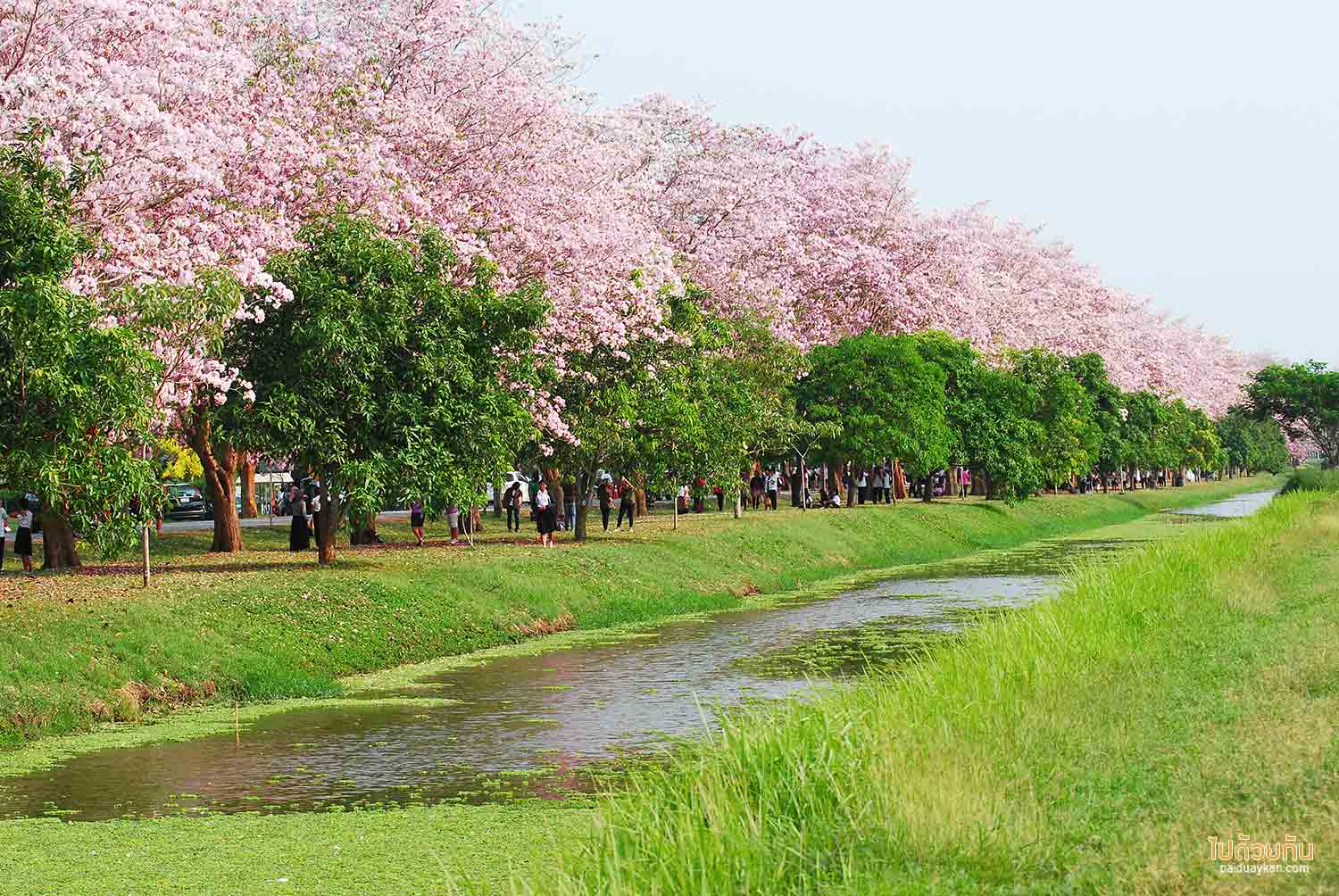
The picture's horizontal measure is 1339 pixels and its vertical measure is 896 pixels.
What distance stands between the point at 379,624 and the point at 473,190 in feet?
39.2

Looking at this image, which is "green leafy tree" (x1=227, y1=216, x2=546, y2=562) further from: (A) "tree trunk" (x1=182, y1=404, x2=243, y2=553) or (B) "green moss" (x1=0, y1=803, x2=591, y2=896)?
(B) "green moss" (x1=0, y1=803, x2=591, y2=896)

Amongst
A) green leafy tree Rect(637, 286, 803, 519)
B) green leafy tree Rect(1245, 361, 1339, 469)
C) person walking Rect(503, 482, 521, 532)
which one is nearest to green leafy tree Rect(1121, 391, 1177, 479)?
green leafy tree Rect(1245, 361, 1339, 469)

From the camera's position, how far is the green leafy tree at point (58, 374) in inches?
717

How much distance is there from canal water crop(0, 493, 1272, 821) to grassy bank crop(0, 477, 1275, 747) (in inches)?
70.4

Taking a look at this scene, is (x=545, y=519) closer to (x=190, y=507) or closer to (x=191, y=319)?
(x=191, y=319)

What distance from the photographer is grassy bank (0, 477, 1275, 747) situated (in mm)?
19312

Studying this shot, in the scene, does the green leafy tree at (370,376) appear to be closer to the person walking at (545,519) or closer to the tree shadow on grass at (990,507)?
the person walking at (545,519)

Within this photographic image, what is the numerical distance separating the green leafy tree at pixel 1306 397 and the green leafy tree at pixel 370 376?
98.0 m

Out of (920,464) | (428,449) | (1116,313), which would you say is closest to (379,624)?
(428,449)

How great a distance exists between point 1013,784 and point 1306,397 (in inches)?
4474

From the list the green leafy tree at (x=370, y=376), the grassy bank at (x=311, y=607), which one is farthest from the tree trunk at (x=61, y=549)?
the green leafy tree at (x=370, y=376)

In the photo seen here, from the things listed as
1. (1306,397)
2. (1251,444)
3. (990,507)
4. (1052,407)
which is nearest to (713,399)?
(990,507)

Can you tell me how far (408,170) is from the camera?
31781 millimetres

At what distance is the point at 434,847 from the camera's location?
11.8 m
